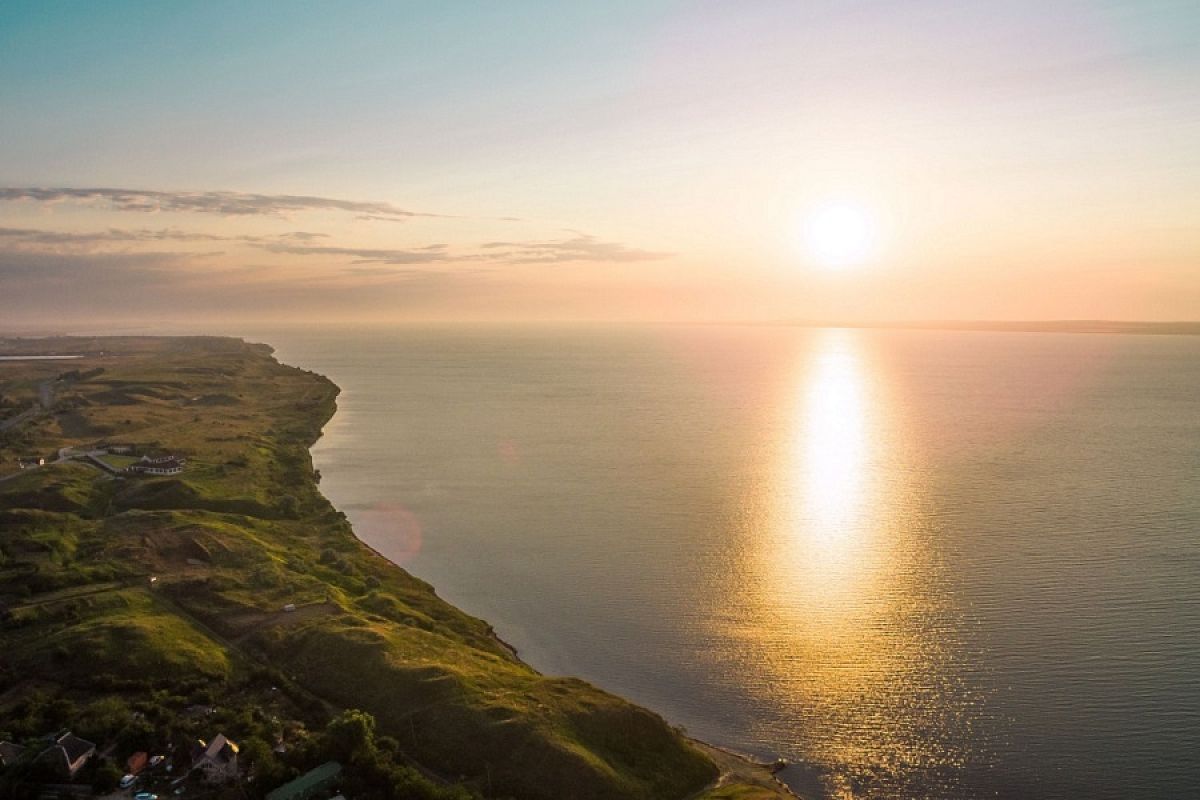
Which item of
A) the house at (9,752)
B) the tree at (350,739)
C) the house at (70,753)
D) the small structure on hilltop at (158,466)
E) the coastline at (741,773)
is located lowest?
the coastline at (741,773)

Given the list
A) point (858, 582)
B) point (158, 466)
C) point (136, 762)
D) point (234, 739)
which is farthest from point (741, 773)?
point (158, 466)

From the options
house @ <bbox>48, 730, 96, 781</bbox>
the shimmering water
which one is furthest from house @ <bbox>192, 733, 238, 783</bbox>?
the shimmering water

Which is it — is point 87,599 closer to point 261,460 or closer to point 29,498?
point 29,498

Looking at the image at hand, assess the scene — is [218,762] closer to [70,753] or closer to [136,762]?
[136,762]

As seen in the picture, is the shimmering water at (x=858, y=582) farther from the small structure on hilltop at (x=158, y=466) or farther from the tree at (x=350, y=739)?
the small structure on hilltop at (x=158, y=466)

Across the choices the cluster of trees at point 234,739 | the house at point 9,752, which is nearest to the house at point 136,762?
the cluster of trees at point 234,739

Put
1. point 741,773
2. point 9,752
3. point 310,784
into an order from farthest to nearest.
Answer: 1. point 741,773
2. point 9,752
3. point 310,784

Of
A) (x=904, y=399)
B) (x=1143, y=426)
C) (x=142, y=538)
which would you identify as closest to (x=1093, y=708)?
(x=142, y=538)
